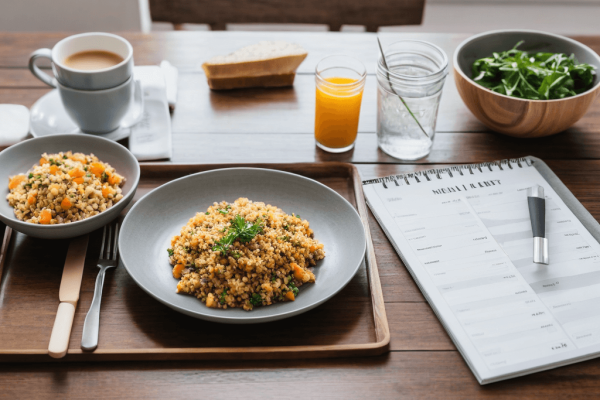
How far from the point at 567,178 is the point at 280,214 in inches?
30.0

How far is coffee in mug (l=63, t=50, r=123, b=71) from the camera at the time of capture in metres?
1.35

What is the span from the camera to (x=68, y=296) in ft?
3.12

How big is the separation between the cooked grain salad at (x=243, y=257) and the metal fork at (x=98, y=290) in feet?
0.38

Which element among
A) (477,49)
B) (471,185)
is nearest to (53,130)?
(471,185)

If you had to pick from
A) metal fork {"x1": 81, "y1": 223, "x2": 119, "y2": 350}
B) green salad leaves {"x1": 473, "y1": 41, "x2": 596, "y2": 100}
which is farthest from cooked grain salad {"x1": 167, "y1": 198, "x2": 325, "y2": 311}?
green salad leaves {"x1": 473, "y1": 41, "x2": 596, "y2": 100}

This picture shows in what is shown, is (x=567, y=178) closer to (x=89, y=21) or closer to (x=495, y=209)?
(x=495, y=209)

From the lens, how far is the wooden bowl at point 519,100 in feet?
4.24

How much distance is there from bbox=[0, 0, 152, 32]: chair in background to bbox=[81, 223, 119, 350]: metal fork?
2.23 metres

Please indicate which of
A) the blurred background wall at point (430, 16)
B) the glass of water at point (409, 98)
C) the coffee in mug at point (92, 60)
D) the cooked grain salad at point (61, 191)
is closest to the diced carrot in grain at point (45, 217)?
the cooked grain salad at point (61, 191)

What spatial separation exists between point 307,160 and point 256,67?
372mm

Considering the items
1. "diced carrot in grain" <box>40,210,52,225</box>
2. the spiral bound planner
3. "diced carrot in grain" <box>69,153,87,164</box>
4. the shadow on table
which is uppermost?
"diced carrot in grain" <box>69,153,87,164</box>

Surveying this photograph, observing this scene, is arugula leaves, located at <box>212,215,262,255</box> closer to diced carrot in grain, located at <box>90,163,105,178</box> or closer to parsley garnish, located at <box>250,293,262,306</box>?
parsley garnish, located at <box>250,293,262,306</box>

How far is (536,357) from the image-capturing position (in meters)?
0.89

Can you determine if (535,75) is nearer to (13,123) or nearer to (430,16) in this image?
(13,123)
